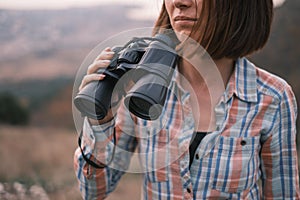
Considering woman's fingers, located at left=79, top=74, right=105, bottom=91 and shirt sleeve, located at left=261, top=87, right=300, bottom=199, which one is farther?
shirt sleeve, located at left=261, top=87, right=300, bottom=199

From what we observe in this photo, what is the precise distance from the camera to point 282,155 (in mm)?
999

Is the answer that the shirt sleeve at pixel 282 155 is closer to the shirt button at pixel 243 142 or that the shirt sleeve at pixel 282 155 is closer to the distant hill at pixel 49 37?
the shirt button at pixel 243 142

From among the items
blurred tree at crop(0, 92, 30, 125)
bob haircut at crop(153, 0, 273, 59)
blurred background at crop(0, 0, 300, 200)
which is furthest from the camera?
blurred tree at crop(0, 92, 30, 125)

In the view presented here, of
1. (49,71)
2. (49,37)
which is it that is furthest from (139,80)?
(49,71)

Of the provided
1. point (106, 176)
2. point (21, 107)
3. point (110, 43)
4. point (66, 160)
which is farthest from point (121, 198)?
point (21, 107)

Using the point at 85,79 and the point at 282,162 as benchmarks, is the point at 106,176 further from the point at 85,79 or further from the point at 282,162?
the point at 282,162

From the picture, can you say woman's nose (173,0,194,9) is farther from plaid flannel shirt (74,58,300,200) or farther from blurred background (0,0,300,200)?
blurred background (0,0,300,200)

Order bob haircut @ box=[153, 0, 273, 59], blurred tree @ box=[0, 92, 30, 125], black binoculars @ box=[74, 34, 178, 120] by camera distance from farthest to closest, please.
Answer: blurred tree @ box=[0, 92, 30, 125]
bob haircut @ box=[153, 0, 273, 59]
black binoculars @ box=[74, 34, 178, 120]

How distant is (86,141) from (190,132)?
Answer: 0.73 feet

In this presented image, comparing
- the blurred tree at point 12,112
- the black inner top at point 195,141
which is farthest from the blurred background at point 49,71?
the black inner top at point 195,141

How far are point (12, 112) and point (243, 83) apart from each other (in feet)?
22.2

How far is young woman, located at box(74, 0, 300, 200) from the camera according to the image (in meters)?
0.94

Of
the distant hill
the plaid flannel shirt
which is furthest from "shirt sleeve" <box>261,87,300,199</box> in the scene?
the distant hill

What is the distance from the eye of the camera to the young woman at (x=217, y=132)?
94 cm
